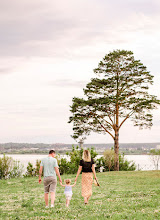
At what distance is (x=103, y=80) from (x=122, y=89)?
8.26ft

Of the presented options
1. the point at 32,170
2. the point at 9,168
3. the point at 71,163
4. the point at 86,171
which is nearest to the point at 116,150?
the point at 71,163

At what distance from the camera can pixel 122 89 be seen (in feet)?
130

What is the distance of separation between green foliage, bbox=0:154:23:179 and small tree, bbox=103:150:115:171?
10034 millimetres

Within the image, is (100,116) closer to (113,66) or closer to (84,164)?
(113,66)

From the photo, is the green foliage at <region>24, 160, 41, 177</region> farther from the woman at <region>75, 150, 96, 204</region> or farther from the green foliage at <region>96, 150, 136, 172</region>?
the woman at <region>75, 150, 96, 204</region>

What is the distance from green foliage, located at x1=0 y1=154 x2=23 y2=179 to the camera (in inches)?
1294

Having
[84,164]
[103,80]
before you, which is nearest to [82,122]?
[103,80]

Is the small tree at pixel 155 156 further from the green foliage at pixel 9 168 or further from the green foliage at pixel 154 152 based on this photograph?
the green foliage at pixel 9 168

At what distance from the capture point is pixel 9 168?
33.2 meters

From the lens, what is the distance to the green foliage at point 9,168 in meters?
32.9

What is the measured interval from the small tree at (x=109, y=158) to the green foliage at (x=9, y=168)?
32.9 feet

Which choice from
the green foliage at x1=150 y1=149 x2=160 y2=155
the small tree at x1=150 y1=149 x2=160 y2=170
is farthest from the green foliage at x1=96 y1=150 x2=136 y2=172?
the green foliage at x1=150 y1=149 x2=160 y2=155

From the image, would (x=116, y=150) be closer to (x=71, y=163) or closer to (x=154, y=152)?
(x=71, y=163)

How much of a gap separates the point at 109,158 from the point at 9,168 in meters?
11.5
